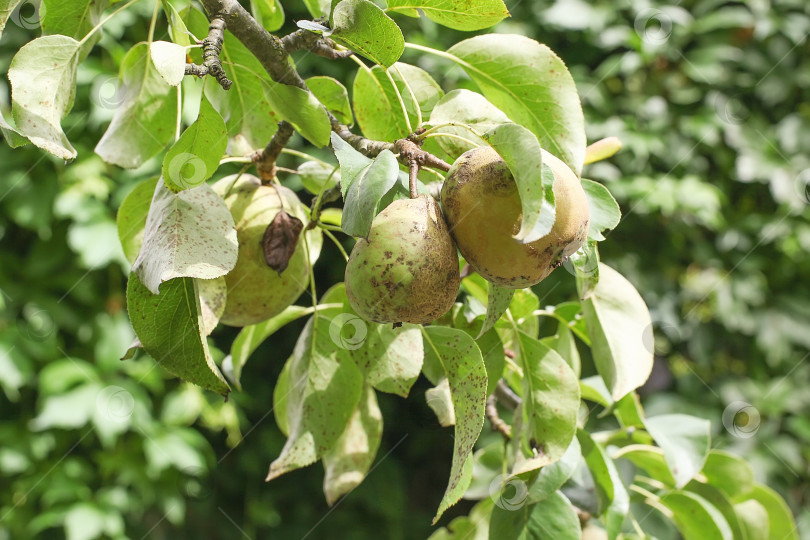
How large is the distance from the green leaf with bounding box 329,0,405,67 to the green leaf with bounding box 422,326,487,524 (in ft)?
0.73

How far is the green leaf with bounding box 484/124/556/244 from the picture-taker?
40 cm

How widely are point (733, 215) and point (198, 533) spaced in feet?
5.87

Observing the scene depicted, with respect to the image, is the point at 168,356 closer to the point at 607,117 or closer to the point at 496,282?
the point at 496,282

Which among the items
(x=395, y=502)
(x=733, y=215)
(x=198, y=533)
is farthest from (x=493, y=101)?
(x=733, y=215)

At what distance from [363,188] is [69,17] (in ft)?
1.22

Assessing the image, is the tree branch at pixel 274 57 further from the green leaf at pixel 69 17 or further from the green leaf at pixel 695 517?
the green leaf at pixel 695 517

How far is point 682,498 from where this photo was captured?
0.82m

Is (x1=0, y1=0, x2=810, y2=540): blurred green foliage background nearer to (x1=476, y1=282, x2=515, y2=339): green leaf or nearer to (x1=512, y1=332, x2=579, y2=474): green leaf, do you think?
(x1=512, y1=332, x2=579, y2=474): green leaf

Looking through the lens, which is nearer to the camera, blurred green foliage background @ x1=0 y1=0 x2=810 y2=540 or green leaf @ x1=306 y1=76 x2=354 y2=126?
green leaf @ x1=306 y1=76 x2=354 y2=126

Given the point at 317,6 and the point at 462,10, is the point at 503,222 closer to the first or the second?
the point at 462,10

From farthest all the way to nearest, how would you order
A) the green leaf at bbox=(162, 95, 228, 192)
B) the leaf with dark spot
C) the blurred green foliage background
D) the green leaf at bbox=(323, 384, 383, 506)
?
the blurred green foliage background → the green leaf at bbox=(323, 384, 383, 506) → the leaf with dark spot → the green leaf at bbox=(162, 95, 228, 192)

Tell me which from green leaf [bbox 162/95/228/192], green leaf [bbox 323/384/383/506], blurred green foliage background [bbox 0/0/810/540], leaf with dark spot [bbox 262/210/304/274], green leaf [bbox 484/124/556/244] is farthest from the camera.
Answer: blurred green foliage background [bbox 0/0/810/540]

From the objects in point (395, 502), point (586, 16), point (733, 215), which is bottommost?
point (395, 502)

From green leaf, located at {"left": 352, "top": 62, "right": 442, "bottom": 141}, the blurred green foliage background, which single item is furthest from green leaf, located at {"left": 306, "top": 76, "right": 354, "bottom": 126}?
the blurred green foliage background
